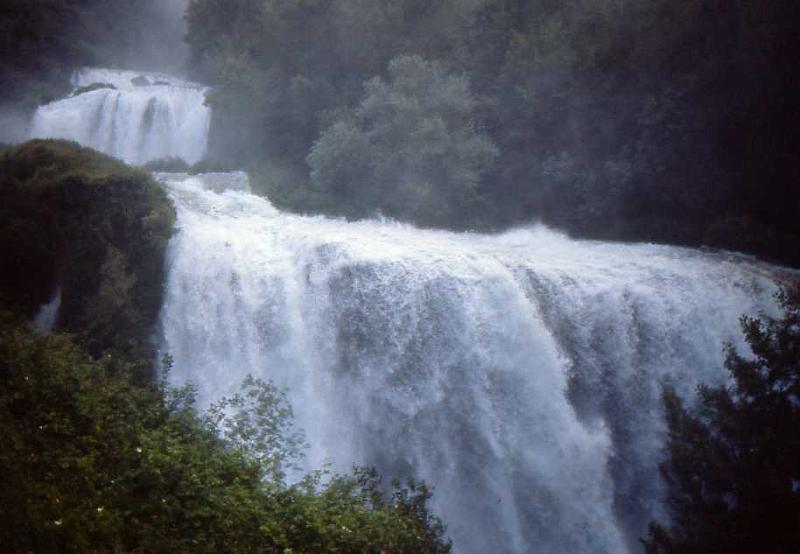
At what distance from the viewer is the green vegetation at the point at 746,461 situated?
6977mm

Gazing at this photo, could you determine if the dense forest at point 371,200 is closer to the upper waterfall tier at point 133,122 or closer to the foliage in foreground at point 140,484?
the foliage in foreground at point 140,484

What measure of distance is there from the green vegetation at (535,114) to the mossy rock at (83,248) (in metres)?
6.50

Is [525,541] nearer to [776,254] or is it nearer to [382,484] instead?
[382,484]

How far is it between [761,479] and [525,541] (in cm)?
524

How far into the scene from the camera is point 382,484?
11.6 metres

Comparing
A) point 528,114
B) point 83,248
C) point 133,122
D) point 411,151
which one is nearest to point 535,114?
point 528,114

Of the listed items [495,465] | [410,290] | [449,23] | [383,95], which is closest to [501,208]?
[383,95]

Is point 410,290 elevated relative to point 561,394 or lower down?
elevated

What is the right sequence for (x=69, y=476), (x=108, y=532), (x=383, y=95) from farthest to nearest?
(x=383, y=95)
(x=69, y=476)
(x=108, y=532)

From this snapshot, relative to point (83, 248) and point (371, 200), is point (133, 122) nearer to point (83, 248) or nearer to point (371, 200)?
point (371, 200)

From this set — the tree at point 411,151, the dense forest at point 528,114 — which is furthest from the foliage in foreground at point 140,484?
the dense forest at point 528,114

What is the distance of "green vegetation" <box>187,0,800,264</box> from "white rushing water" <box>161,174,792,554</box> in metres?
4.89

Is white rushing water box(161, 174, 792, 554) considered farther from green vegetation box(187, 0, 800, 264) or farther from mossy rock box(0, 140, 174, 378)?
green vegetation box(187, 0, 800, 264)

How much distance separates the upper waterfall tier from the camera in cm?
2227
